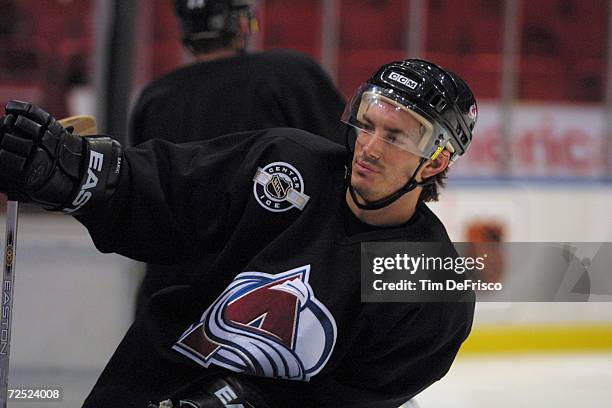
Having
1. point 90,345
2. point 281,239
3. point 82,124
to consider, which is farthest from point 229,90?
point 281,239

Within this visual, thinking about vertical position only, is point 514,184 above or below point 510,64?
below

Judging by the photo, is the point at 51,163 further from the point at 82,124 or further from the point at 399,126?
the point at 399,126

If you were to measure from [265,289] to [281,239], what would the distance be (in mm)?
70

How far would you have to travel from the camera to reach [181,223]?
4.62 ft

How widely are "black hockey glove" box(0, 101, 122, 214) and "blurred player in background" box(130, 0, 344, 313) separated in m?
0.51

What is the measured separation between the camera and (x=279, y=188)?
1.36 meters

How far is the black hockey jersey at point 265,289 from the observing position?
1.33 metres

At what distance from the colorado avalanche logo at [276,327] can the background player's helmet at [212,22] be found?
0.79 metres

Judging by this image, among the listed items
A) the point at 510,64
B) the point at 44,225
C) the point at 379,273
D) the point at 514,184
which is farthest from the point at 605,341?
the point at 510,64

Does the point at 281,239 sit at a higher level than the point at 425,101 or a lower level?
lower

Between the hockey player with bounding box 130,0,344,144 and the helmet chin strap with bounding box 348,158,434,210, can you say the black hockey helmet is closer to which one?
the helmet chin strap with bounding box 348,158,434,210

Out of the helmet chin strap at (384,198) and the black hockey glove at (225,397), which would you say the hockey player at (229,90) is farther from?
the black hockey glove at (225,397)

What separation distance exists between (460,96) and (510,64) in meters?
3.76

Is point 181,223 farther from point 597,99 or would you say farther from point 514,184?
point 597,99
